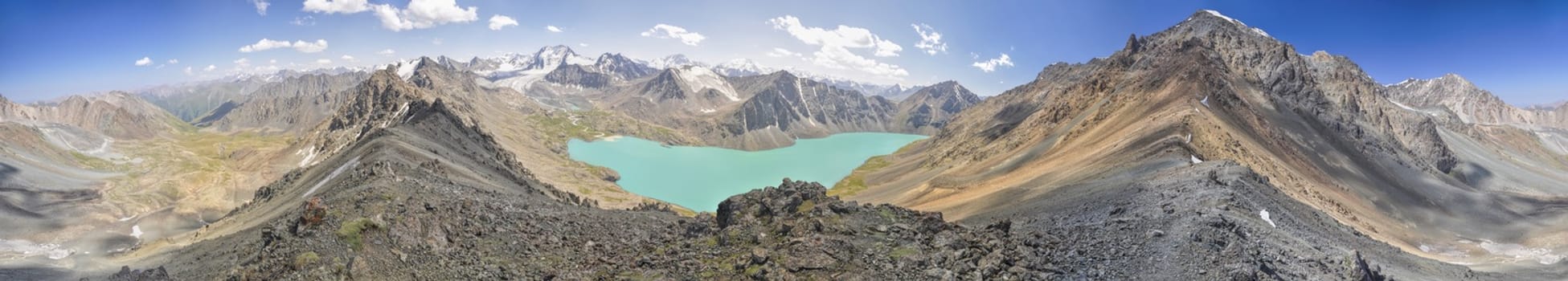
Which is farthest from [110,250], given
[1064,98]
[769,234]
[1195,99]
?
[1064,98]

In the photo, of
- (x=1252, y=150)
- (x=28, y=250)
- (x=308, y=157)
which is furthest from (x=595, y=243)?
(x=308, y=157)

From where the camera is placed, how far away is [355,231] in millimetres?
33812

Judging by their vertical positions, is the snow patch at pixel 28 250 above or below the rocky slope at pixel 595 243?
below

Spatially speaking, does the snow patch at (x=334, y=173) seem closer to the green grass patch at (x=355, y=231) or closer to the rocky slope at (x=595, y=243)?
the rocky slope at (x=595, y=243)

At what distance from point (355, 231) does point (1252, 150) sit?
94248 mm

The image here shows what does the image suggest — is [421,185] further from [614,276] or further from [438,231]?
[614,276]

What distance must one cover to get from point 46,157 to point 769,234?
217 meters

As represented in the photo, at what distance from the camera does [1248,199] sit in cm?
4725

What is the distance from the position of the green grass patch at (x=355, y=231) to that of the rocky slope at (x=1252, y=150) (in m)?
49.0

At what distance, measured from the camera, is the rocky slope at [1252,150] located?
235ft

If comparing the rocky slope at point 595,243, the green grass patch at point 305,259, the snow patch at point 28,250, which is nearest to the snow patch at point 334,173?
the rocky slope at point 595,243

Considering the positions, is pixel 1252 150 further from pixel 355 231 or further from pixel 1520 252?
pixel 355 231

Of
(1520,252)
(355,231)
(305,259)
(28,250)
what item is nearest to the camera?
(305,259)

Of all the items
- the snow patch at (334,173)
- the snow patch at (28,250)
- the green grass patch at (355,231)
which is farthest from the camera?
the snow patch at (28,250)
